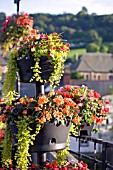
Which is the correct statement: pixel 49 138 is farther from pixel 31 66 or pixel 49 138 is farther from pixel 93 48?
pixel 93 48

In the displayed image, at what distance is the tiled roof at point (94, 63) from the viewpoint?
2724 inches

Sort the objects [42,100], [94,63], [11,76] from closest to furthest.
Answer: [42,100], [11,76], [94,63]

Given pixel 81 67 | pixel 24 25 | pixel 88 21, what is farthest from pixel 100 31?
pixel 24 25

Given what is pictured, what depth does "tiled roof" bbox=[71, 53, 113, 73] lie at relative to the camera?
6919 centimetres

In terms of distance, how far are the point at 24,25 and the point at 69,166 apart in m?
3.48

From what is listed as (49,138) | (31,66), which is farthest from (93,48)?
(49,138)

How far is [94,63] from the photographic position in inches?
2795

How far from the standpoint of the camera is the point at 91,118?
134 inches

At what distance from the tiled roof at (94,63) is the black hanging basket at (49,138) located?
214ft

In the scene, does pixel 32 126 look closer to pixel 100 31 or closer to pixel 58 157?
pixel 58 157

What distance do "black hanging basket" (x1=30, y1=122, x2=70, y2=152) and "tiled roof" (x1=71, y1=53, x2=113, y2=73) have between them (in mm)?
65257

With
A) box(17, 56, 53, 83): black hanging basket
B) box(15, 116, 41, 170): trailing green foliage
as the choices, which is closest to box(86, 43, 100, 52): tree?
box(17, 56, 53, 83): black hanging basket

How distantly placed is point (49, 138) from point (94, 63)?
68.1 m

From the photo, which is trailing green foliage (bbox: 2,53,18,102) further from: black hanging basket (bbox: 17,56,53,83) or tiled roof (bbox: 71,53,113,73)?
tiled roof (bbox: 71,53,113,73)
